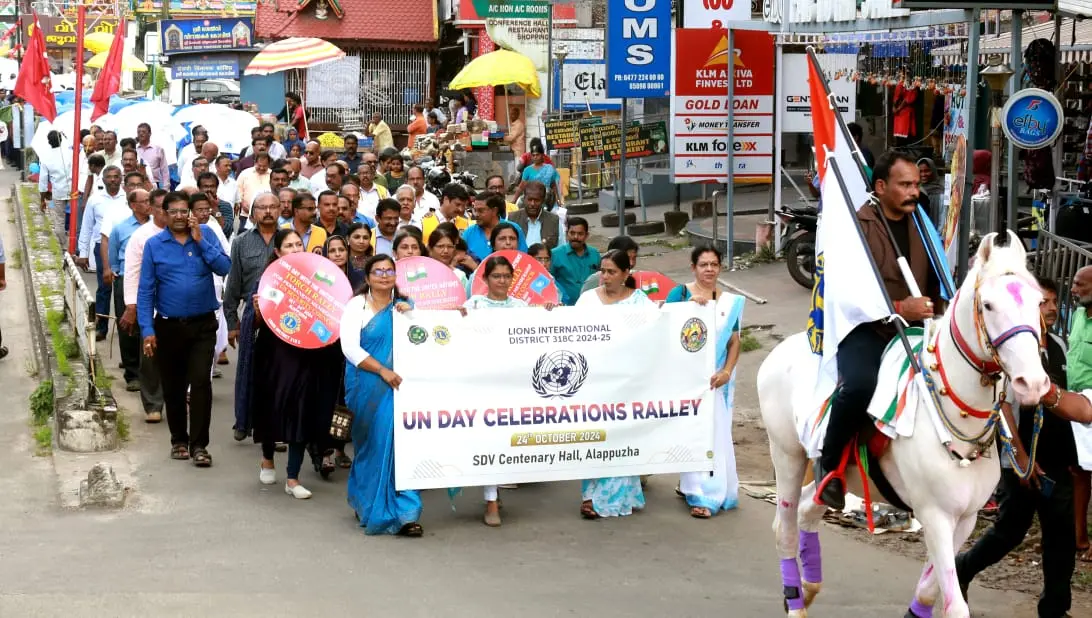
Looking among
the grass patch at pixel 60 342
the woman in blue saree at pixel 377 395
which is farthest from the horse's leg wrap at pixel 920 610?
the grass patch at pixel 60 342

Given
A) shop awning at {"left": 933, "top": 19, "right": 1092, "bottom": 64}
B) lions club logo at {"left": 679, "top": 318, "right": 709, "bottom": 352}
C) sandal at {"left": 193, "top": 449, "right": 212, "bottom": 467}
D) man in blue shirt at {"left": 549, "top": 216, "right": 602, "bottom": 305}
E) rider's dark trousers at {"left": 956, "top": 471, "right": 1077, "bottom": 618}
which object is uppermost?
shop awning at {"left": 933, "top": 19, "right": 1092, "bottom": 64}

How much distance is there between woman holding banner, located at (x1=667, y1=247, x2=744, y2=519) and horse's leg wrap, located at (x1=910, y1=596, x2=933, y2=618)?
259 cm

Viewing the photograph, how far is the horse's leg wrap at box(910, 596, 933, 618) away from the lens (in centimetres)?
665

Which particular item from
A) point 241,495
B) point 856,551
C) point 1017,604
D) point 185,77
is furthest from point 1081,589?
point 185,77

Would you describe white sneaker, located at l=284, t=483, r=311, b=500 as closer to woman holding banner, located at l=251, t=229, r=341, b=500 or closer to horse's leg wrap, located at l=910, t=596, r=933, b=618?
woman holding banner, located at l=251, t=229, r=341, b=500

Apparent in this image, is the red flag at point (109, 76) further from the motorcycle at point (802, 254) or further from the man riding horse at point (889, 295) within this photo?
the man riding horse at point (889, 295)

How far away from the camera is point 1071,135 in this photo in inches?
614

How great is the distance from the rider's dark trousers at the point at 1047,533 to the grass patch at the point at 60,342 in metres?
7.72

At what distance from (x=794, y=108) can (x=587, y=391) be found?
347 inches

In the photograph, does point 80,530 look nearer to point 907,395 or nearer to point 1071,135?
point 907,395

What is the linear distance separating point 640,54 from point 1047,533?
11.6 meters

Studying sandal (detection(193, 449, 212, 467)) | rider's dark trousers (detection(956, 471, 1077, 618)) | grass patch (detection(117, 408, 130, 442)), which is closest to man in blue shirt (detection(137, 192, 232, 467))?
sandal (detection(193, 449, 212, 467))

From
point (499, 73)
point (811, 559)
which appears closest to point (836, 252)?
point (811, 559)

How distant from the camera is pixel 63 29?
216 ft
